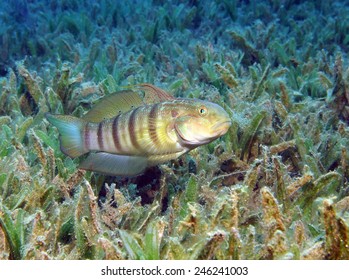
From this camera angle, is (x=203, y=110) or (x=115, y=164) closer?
(x=203, y=110)

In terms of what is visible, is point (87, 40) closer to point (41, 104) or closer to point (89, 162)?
point (41, 104)

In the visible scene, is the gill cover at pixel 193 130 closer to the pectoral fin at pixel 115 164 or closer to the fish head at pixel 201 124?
the fish head at pixel 201 124

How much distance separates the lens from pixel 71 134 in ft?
10.4

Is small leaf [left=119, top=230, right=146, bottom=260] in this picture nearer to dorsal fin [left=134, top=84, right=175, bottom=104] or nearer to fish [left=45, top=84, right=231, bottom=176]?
fish [left=45, top=84, right=231, bottom=176]

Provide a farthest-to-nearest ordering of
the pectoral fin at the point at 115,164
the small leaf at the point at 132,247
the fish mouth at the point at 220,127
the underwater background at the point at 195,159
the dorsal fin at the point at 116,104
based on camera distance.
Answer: the dorsal fin at the point at 116,104, the pectoral fin at the point at 115,164, the fish mouth at the point at 220,127, the underwater background at the point at 195,159, the small leaf at the point at 132,247

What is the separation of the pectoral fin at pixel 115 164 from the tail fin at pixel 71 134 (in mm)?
120

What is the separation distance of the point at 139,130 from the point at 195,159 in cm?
105

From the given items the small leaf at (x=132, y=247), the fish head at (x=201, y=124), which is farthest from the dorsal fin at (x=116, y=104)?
the small leaf at (x=132, y=247)

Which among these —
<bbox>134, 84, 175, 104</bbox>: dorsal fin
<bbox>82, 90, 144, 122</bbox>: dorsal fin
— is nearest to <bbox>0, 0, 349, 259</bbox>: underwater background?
<bbox>82, 90, 144, 122</bbox>: dorsal fin

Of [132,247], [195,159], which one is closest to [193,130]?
[132,247]

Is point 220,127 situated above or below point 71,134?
above

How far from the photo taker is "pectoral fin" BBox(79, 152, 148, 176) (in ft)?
9.80

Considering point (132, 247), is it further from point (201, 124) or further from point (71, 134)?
point (71, 134)

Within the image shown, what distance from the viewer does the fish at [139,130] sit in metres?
2.88
